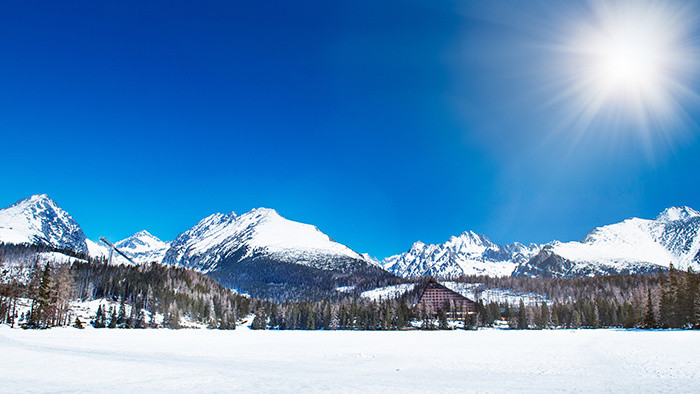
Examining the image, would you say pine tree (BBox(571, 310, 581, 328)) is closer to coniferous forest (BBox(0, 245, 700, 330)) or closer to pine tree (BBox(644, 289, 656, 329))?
coniferous forest (BBox(0, 245, 700, 330))

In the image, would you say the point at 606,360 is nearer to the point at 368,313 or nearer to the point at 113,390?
the point at 113,390

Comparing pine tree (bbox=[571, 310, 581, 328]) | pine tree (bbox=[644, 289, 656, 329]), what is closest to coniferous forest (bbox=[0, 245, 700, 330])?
pine tree (bbox=[571, 310, 581, 328])

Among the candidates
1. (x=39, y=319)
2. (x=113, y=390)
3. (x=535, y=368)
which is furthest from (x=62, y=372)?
(x=39, y=319)

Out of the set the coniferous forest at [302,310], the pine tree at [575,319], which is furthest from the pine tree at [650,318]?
the pine tree at [575,319]

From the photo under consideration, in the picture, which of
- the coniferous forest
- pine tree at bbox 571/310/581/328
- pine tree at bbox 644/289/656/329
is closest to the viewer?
the coniferous forest

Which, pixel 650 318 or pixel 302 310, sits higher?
pixel 650 318

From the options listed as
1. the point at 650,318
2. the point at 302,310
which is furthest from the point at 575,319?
the point at 302,310

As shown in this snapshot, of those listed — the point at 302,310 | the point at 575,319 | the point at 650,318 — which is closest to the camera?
the point at 650,318

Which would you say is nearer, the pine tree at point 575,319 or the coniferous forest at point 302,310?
the coniferous forest at point 302,310

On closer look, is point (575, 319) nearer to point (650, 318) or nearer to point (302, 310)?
point (650, 318)

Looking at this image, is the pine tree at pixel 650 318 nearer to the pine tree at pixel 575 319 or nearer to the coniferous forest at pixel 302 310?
the coniferous forest at pixel 302 310

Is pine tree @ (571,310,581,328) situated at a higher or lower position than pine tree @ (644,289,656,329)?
lower

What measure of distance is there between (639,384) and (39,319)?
12011cm

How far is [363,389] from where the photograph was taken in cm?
2262
